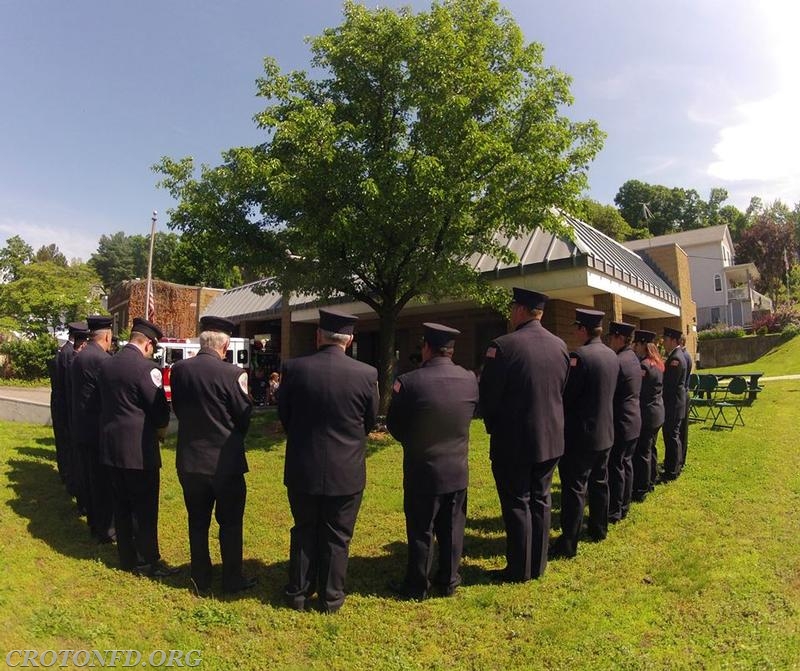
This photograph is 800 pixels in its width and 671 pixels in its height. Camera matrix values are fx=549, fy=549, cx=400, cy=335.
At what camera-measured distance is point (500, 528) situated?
543cm

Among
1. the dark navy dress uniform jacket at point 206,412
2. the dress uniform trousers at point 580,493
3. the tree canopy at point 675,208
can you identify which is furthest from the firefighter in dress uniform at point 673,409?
the tree canopy at point 675,208

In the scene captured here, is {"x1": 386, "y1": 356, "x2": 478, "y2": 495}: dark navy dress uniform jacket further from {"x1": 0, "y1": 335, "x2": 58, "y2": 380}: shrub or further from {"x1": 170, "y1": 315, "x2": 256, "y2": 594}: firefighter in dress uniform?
{"x1": 0, "y1": 335, "x2": 58, "y2": 380}: shrub

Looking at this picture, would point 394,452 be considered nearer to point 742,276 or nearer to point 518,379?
point 518,379

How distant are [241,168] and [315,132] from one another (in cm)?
143

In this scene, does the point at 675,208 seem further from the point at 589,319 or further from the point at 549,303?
the point at 589,319

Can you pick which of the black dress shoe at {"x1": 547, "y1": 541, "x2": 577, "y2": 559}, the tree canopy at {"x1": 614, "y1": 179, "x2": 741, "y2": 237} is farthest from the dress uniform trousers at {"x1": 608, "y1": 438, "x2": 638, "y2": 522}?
the tree canopy at {"x1": 614, "y1": 179, "x2": 741, "y2": 237}

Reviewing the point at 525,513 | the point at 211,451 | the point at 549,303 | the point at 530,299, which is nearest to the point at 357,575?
the point at 525,513

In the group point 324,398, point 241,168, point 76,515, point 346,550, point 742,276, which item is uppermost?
point 742,276

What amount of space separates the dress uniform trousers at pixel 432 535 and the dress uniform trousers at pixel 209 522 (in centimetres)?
126

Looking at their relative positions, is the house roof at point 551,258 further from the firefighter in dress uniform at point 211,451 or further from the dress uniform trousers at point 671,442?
the firefighter in dress uniform at point 211,451

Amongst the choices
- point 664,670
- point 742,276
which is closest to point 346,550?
point 664,670

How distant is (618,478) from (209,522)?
3.72m

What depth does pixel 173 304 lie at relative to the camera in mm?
34188

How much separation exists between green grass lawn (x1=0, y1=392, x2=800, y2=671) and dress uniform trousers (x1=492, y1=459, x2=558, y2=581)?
0.16 meters
